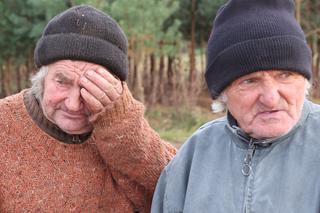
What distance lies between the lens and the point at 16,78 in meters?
10.8

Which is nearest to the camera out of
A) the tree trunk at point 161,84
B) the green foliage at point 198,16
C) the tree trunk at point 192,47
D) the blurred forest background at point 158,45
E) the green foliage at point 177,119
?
the blurred forest background at point 158,45

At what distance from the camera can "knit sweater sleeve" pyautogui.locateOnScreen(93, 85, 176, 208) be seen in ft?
6.89

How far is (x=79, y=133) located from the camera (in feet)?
7.50

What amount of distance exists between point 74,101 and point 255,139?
2.44 ft

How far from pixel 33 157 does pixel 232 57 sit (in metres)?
0.98

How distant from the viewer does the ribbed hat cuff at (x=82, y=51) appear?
7.02 feet

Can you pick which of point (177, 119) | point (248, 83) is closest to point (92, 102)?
point (248, 83)

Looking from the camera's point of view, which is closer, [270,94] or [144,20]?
[270,94]

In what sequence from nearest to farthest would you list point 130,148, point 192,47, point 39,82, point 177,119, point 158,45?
point 130,148 < point 39,82 < point 158,45 < point 177,119 < point 192,47

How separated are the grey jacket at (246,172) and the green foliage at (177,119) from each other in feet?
20.0

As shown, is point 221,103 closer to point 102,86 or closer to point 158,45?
point 102,86

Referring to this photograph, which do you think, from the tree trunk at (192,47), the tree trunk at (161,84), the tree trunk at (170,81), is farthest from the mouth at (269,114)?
the tree trunk at (161,84)

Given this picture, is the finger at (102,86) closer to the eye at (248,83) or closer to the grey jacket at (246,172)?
the grey jacket at (246,172)

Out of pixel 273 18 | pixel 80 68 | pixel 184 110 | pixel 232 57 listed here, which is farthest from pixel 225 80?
pixel 184 110
